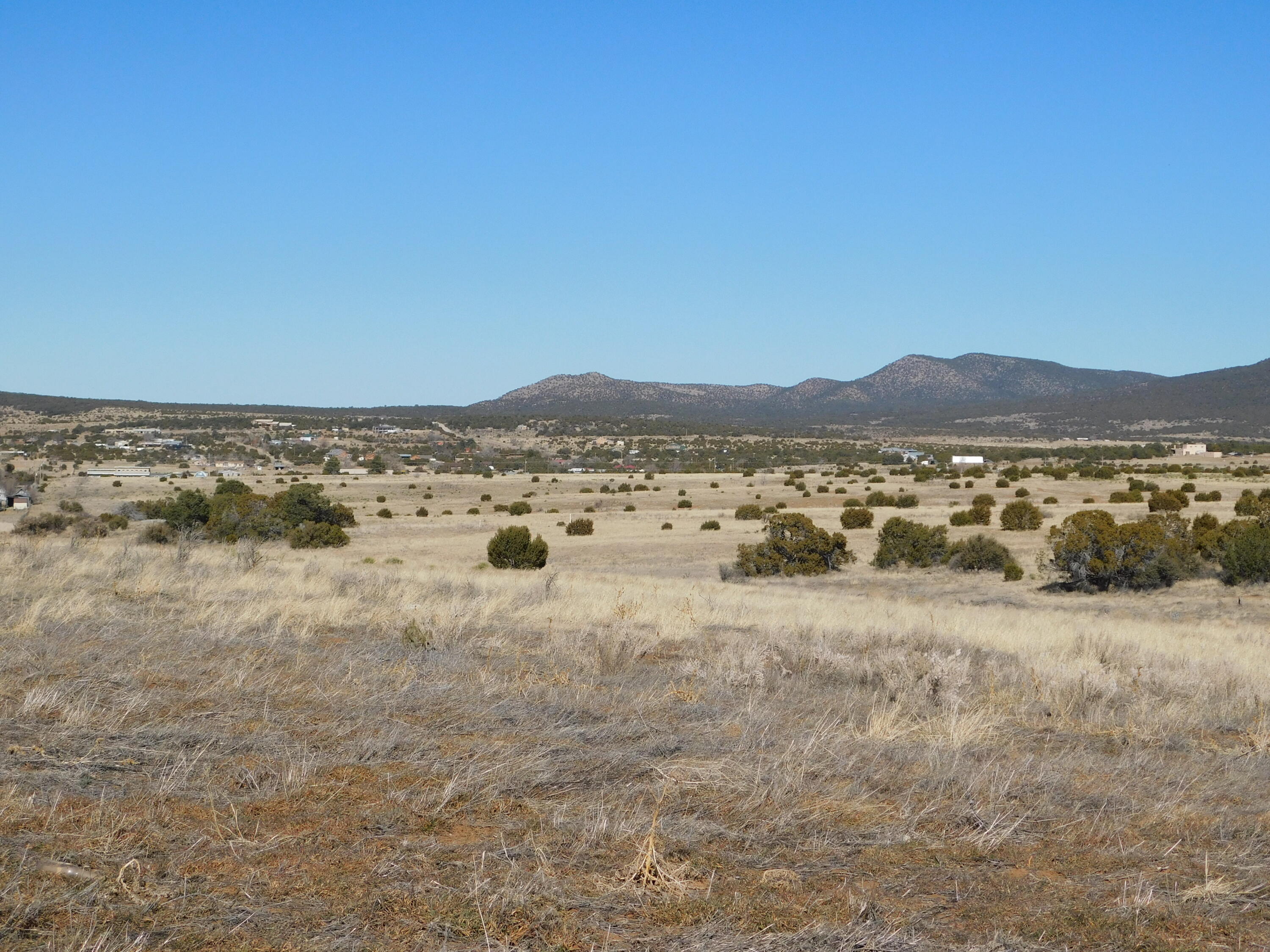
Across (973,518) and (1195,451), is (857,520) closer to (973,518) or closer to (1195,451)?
(973,518)

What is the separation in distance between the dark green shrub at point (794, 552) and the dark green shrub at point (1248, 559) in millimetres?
10767

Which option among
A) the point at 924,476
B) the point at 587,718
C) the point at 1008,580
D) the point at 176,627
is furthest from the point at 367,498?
the point at 587,718

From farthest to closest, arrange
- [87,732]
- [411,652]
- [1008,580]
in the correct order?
[1008,580] → [411,652] → [87,732]

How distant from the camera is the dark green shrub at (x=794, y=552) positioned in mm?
33281

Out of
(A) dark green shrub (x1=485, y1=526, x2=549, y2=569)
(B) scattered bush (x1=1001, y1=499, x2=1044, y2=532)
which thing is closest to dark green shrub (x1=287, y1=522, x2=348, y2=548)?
(A) dark green shrub (x1=485, y1=526, x2=549, y2=569)

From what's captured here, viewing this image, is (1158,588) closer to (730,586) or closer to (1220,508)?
(730,586)

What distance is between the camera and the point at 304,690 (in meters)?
7.56

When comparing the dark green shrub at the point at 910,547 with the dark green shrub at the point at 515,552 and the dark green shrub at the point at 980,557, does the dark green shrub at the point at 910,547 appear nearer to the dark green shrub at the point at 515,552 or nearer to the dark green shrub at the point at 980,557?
A: the dark green shrub at the point at 980,557

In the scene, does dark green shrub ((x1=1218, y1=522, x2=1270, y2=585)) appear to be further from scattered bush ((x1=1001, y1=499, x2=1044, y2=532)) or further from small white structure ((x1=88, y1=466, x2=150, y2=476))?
small white structure ((x1=88, y1=466, x2=150, y2=476))

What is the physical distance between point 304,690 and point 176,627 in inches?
131

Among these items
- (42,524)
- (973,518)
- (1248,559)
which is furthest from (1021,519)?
(42,524)

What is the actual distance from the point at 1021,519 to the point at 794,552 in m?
14.5

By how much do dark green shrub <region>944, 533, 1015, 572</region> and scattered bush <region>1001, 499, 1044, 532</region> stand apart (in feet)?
30.3

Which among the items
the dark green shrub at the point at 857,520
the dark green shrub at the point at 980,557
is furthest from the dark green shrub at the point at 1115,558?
the dark green shrub at the point at 857,520
